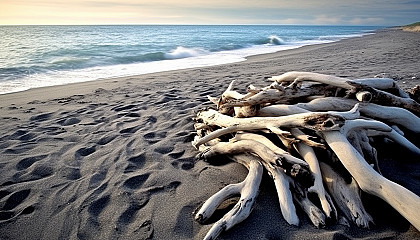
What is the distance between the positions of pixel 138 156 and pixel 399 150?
283cm

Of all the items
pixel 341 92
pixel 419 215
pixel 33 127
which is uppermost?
pixel 341 92

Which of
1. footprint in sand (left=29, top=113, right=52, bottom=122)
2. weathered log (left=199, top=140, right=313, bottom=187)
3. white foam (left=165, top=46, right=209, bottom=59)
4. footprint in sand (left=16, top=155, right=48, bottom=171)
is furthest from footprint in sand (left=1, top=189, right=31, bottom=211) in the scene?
white foam (left=165, top=46, right=209, bottom=59)

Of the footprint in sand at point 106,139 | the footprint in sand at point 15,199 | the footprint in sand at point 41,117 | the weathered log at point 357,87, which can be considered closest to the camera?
the footprint in sand at point 15,199

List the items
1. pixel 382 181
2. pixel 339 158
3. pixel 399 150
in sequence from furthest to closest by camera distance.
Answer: pixel 399 150 → pixel 339 158 → pixel 382 181

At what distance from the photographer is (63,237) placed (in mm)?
2156

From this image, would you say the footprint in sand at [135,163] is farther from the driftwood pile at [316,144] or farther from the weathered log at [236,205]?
the weathered log at [236,205]

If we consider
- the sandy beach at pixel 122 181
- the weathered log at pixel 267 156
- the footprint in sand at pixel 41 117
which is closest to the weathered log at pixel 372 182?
the sandy beach at pixel 122 181

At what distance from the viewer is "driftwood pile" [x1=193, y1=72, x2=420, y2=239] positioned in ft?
7.05

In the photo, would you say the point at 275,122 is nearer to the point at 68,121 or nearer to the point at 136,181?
the point at 136,181

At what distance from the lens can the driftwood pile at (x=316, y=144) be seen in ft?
7.05

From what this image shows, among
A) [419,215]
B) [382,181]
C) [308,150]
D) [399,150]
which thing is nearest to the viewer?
[419,215]

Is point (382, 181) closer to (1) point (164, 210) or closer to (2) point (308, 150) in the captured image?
(2) point (308, 150)

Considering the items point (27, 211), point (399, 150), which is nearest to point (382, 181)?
point (399, 150)

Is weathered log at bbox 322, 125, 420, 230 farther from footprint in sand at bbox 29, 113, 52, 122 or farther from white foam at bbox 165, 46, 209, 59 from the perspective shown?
white foam at bbox 165, 46, 209, 59
